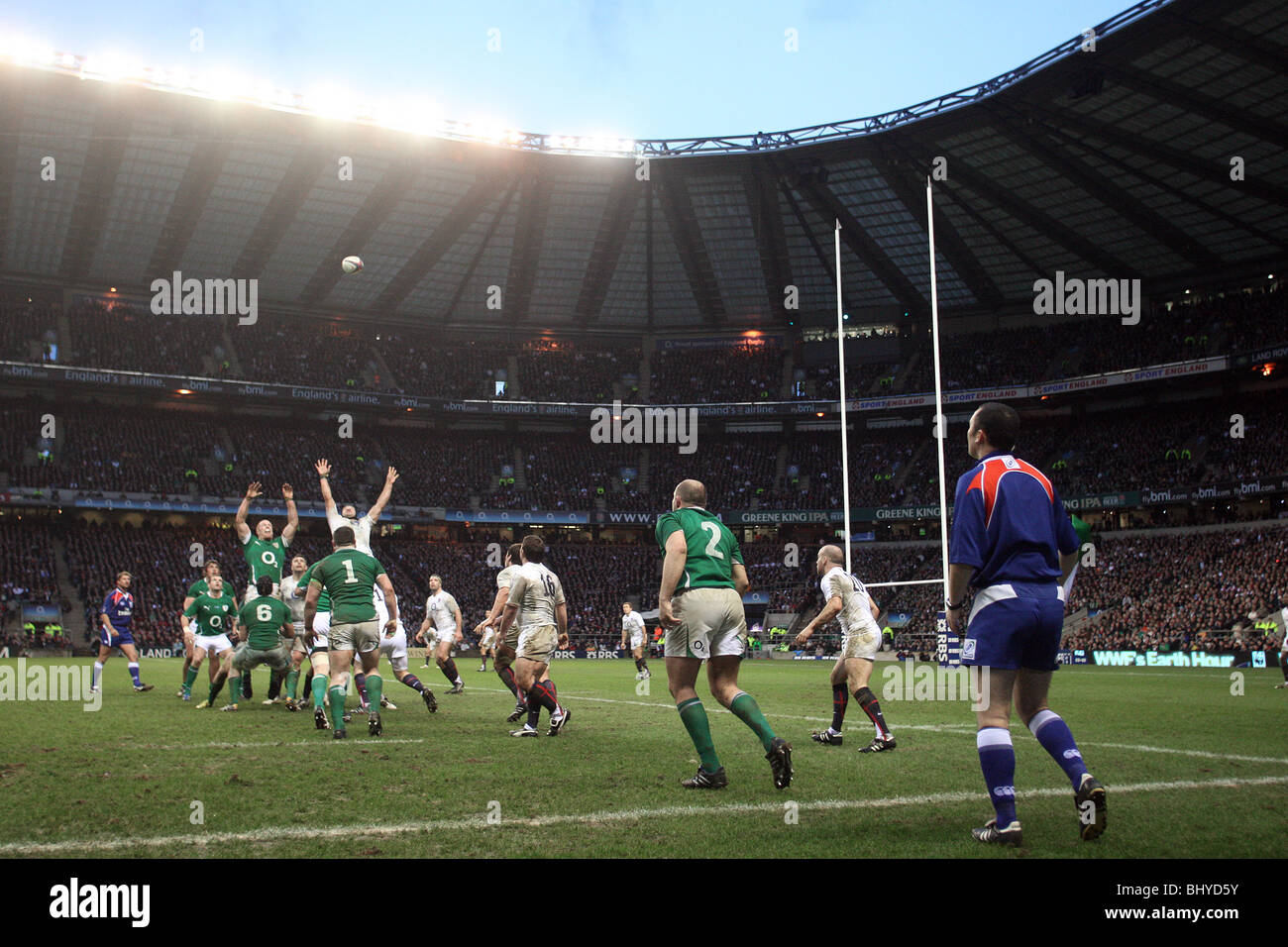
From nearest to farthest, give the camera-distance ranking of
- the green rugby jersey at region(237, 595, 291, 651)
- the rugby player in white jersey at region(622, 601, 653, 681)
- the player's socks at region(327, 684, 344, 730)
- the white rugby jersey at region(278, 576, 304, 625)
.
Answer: the player's socks at region(327, 684, 344, 730) < the green rugby jersey at region(237, 595, 291, 651) < the white rugby jersey at region(278, 576, 304, 625) < the rugby player in white jersey at region(622, 601, 653, 681)

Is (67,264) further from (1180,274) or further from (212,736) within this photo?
(1180,274)

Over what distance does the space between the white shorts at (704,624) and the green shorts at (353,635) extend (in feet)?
15.1

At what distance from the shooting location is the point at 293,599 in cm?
1647

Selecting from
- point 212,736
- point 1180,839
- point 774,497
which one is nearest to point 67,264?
point 774,497

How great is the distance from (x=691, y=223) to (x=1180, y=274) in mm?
26363

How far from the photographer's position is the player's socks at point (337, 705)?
1058 cm

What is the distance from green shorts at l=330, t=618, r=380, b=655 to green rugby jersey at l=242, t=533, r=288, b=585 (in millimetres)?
4143

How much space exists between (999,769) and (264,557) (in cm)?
1192

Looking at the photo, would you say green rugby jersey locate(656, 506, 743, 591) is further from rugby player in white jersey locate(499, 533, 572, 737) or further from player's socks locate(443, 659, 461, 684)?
player's socks locate(443, 659, 461, 684)

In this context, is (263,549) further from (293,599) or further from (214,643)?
(293,599)

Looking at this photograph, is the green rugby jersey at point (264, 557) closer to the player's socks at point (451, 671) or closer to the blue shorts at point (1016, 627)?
the player's socks at point (451, 671)

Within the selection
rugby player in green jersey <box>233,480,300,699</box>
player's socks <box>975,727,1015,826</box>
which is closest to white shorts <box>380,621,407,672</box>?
rugby player in green jersey <box>233,480,300,699</box>

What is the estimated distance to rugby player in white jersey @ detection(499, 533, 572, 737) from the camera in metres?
11.1
